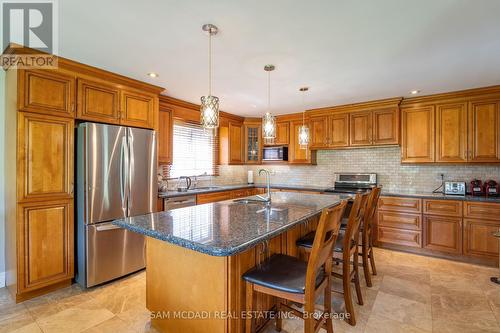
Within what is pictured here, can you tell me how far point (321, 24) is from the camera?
1.90 m

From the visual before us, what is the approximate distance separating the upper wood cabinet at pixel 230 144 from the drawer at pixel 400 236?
2918 millimetres

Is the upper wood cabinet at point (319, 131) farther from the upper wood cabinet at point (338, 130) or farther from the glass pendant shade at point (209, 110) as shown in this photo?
the glass pendant shade at point (209, 110)

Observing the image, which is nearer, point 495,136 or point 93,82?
point 93,82

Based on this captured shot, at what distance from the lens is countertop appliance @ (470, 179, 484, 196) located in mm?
3551

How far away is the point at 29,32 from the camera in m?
2.02

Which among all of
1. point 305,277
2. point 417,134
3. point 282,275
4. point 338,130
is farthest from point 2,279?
point 417,134

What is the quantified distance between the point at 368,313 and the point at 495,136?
122 inches

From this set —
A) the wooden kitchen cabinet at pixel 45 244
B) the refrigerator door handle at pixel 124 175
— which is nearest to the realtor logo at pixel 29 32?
the refrigerator door handle at pixel 124 175

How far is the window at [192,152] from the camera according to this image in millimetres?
4297

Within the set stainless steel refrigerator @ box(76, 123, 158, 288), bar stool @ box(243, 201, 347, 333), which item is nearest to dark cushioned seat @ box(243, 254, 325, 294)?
bar stool @ box(243, 201, 347, 333)

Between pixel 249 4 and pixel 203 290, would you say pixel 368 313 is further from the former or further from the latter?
pixel 249 4

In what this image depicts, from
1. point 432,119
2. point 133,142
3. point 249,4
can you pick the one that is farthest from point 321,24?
point 432,119

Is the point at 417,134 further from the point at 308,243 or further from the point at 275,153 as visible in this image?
the point at 308,243

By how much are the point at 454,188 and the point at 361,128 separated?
1606mm
